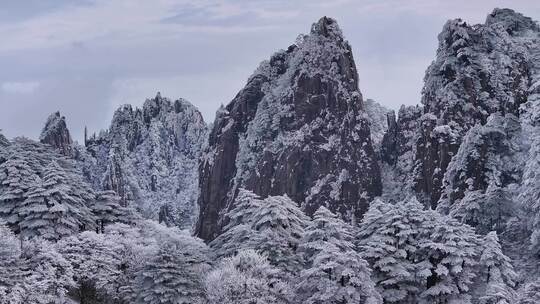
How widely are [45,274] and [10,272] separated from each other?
316 centimetres

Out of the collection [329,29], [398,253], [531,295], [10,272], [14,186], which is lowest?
[531,295]

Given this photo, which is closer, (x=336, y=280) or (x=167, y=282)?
(x=336, y=280)

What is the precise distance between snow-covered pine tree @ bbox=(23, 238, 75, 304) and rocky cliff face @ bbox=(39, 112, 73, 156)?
436 feet

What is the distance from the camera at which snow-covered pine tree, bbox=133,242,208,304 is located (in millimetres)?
54844

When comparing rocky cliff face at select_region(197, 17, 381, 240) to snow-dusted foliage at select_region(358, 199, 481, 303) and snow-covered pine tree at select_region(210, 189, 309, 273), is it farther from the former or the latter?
snow-dusted foliage at select_region(358, 199, 481, 303)

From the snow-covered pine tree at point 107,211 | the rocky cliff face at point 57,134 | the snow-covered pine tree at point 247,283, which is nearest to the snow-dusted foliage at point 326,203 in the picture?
the snow-covered pine tree at point 247,283

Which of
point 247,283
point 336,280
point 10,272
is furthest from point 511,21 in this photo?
point 10,272

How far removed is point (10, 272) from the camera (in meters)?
52.3

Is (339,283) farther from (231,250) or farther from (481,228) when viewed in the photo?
(481,228)

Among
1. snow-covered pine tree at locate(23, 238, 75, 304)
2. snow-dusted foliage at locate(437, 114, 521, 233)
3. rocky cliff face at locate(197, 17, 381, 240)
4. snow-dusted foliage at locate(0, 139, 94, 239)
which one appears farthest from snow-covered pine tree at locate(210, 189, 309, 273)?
rocky cliff face at locate(197, 17, 381, 240)

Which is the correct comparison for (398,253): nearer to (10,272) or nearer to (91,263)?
(91,263)

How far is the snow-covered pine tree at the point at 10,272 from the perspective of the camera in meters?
50.4

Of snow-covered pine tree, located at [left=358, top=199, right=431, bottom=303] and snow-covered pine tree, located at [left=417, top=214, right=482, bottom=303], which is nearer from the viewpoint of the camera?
snow-covered pine tree, located at [left=417, top=214, right=482, bottom=303]

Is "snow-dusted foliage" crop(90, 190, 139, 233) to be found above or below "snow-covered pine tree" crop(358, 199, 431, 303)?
above
